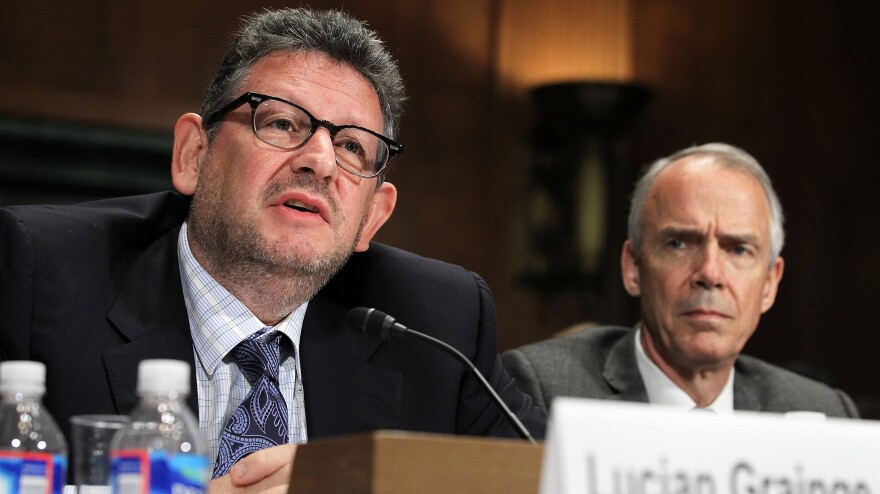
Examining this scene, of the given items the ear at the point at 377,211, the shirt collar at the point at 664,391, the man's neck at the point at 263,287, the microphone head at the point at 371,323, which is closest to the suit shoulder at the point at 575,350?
the shirt collar at the point at 664,391

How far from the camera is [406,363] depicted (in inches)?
83.3

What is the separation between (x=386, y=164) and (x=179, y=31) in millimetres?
2346

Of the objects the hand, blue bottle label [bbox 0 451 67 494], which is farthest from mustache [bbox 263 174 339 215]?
blue bottle label [bbox 0 451 67 494]

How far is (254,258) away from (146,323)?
21 cm

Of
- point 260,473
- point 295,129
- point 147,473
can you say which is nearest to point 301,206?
point 295,129

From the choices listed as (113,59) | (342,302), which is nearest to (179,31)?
(113,59)

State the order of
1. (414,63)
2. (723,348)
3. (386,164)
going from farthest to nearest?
1. (414,63)
2. (723,348)
3. (386,164)

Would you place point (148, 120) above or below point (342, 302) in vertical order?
above

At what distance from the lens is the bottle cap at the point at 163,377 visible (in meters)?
1.09

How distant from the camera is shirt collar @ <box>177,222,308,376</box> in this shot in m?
1.92

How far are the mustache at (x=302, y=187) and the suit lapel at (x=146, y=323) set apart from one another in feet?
0.76

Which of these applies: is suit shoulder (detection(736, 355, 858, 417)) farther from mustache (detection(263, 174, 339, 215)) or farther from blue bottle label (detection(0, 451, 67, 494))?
blue bottle label (detection(0, 451, 67, 494))

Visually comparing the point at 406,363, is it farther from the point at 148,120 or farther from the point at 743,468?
the point at 148,120

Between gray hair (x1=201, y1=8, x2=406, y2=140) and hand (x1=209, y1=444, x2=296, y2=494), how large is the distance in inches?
30.2
